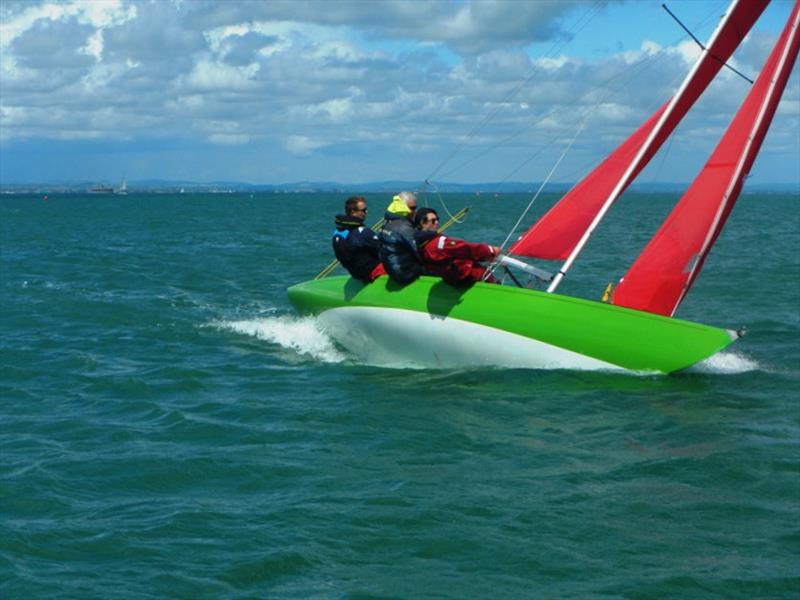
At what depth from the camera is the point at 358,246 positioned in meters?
12.1

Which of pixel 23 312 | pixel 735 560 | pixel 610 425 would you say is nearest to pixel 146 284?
pixel 23 312

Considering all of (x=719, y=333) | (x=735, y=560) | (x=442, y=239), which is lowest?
(x=735, y=560)

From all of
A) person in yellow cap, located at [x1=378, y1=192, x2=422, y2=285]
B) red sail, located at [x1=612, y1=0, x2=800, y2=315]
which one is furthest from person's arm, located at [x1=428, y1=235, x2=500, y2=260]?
red sail, located at [x1=612, y1=0, x2=800, y2=315]

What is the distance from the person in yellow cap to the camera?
1135cm

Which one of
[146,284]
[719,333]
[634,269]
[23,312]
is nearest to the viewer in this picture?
[719,333]

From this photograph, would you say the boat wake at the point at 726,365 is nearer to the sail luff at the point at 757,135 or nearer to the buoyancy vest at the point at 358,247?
the sail luff at the point at 757,135

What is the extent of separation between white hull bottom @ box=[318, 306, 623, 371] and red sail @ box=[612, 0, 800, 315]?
1010 mm

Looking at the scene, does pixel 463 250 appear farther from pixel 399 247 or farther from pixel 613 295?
pixel 613 295

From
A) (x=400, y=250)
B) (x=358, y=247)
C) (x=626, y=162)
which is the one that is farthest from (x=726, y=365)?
(x=358, y=247)

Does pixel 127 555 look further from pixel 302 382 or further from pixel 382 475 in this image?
pixel 302 382

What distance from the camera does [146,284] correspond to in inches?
826

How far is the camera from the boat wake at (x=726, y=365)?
11.5m

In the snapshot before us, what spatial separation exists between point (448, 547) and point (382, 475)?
1.47m

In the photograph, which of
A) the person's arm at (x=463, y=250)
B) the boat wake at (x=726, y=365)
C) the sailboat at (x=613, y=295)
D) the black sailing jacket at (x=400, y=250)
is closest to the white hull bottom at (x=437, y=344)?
the sailboat at (x=613, y=295)
